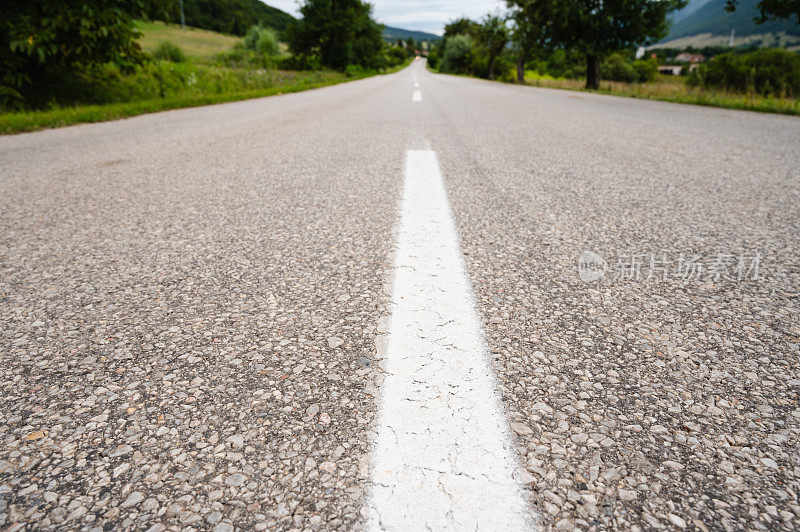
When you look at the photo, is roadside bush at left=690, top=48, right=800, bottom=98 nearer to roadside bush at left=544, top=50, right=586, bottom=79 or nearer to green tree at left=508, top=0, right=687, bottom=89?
green tree at left=508, top=0, right=687, bottom=89

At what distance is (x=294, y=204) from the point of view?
272cm

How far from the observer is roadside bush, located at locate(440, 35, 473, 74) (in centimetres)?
5718

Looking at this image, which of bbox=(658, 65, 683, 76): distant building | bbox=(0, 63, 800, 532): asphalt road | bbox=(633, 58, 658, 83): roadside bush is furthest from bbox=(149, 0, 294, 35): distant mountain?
bbox=(0, 63, 800, 532): asphalt road

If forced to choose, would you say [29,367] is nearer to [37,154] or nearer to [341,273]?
[341,273]

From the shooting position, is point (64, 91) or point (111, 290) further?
point (64, 91)

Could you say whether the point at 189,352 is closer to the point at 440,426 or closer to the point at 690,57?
the point at 440,426

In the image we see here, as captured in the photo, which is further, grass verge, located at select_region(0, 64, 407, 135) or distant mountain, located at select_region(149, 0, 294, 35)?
distant mountain, located at select_region(149, 0, 294, 35)

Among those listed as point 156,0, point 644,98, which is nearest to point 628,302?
point 156,0

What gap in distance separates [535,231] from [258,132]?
4531 mm

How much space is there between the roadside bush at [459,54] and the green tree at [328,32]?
22211 mm

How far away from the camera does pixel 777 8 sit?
1210cm

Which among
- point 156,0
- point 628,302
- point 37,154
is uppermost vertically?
point 156,0

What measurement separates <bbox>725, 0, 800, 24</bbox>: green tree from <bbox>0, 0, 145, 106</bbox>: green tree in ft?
51.5
